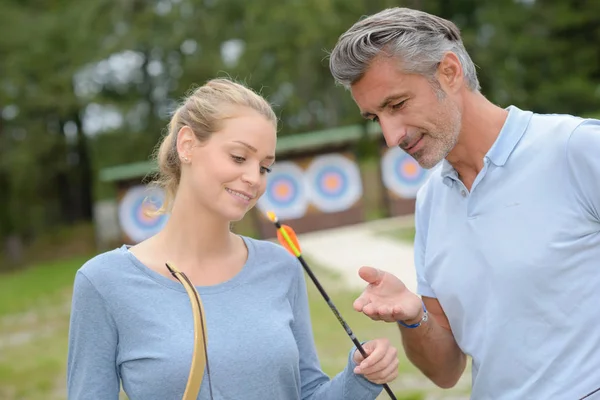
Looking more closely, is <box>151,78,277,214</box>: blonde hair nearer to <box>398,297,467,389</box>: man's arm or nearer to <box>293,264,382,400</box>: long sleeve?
<box>293,264,382,400</box>: long sleeve

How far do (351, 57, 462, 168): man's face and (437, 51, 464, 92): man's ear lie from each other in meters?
0.02

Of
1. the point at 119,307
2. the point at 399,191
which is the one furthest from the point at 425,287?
the point at 399,191

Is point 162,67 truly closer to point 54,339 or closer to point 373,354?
point 54,339

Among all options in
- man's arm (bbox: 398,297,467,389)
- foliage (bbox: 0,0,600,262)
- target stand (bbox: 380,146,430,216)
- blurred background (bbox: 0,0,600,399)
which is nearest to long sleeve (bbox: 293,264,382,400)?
man's arm (bbox: 398,297,467,389)

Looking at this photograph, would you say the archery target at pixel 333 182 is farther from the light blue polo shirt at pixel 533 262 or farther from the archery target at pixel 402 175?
the light blue polo shirt at pixel 533 262

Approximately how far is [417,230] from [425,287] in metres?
0.13

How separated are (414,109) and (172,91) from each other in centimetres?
1618

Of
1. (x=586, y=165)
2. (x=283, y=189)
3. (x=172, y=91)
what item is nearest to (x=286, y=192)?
(x=283, y=189)

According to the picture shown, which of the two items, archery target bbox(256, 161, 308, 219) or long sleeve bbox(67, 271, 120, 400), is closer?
long sleeve bbox(67, 271, 120, 400)

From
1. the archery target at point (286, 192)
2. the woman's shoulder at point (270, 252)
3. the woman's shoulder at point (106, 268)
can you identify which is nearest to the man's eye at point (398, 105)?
the woman's shoulder at point (270, 252)

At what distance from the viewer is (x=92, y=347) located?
145 centimetres

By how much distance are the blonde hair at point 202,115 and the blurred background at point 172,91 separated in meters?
9.03

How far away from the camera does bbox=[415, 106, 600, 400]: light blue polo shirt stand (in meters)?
1.47

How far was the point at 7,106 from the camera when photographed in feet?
54.4
